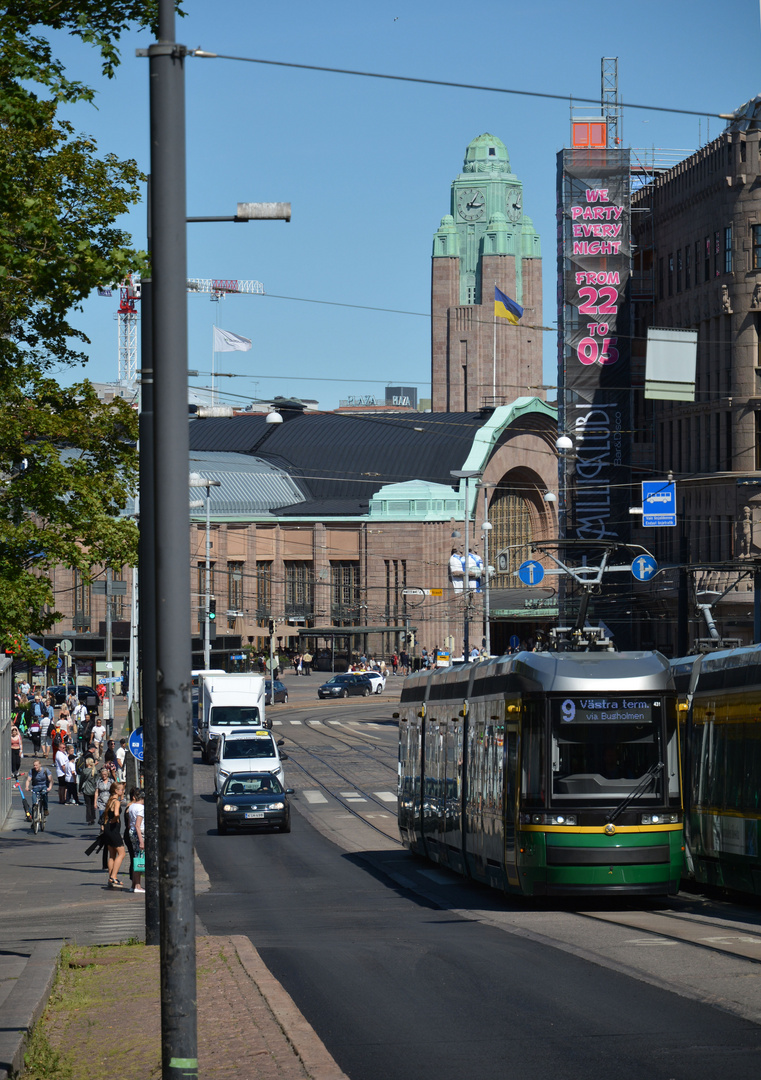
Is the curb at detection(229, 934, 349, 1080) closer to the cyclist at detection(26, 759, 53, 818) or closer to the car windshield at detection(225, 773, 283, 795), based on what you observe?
the cyclist at detection(26, 759, 53, 818)

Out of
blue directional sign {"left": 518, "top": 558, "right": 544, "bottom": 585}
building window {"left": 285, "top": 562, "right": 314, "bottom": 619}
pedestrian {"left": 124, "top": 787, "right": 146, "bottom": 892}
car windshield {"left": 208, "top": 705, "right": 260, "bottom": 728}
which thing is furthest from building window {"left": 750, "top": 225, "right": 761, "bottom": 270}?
building window {"left": 285, "top": 562, "right": 314, "bottom": 619}

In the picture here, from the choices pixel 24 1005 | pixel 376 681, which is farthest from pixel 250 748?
pixel 376 681

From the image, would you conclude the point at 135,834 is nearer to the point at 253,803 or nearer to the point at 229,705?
the point at 253,803

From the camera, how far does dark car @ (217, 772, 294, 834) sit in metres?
32.4

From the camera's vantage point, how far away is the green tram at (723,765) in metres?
16.7

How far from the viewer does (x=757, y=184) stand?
56.4 meters

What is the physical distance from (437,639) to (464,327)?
Answer: 220ft

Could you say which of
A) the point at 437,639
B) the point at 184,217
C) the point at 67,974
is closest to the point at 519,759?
the point at 67,974

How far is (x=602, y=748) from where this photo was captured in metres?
16.7

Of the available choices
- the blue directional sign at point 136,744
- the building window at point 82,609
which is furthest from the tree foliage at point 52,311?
the building window at point 82,609

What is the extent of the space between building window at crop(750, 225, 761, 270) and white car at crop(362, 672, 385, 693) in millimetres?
34914

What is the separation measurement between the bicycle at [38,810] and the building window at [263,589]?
70696mm

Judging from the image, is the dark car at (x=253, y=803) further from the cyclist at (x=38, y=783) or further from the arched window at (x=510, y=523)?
the arched window at (x=510, y=523)

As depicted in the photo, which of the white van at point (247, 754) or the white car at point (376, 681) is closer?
the white van at point (247, 754)
